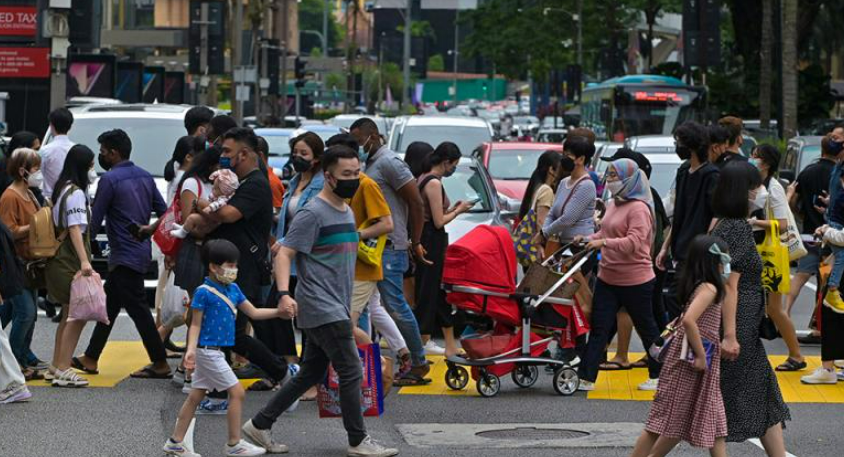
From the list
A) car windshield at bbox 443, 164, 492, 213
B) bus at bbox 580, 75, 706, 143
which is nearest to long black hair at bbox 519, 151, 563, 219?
car windshield at bbox 443, 164, 492, 213

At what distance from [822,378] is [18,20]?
793 inches

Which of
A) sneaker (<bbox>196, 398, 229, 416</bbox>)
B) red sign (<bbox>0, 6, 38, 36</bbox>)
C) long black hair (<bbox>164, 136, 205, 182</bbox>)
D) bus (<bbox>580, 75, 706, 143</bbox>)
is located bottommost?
sneaker (<bbox>196, 398, 229, 416</bbox>)

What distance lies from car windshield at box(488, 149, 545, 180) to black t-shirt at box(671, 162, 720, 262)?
38.0 ft

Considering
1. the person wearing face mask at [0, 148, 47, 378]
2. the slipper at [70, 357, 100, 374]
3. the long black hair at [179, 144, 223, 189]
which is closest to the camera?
the long black hair at [179, 144, 223, 189]

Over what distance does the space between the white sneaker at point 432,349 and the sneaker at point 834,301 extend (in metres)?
3.25

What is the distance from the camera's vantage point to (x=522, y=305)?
11.0 m

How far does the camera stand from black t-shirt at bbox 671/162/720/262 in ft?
35.5

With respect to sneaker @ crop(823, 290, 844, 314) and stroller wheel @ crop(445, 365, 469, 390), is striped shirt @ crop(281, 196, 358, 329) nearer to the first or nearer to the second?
stroller wheel @ crop(445, 365, 469, 390)

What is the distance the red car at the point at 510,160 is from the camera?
22.7m

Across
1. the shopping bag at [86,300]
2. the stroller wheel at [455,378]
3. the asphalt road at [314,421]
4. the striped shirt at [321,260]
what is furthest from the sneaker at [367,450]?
the shopping bag at [86,300]

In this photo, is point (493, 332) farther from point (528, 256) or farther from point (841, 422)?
point (841, 422)

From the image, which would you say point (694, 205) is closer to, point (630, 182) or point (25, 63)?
point (630, 182)

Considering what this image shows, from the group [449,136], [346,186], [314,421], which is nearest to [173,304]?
[314,421]

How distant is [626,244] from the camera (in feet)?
35.4
